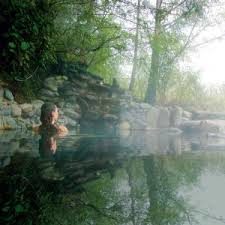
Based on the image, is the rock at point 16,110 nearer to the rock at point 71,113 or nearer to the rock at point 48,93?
the rock at point 48,93

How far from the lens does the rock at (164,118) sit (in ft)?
37.2

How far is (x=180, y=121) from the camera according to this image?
37.6 feet

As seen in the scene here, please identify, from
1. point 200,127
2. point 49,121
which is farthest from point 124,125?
point 49,121

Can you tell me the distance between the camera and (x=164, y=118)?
37.4 ft

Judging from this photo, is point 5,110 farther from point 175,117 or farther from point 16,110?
point 175,117

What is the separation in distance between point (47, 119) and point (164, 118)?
21.6 feet

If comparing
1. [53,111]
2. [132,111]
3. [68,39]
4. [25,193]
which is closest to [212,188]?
[25,193]

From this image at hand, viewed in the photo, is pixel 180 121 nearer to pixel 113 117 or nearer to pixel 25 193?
pixel 113 117

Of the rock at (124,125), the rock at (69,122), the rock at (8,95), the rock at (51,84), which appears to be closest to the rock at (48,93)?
the rock at (51,84)

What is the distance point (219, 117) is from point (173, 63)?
2.93 m

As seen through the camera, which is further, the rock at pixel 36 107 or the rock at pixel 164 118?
the rock at pixel 164 118

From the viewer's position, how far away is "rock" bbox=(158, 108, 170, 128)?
1134 cm

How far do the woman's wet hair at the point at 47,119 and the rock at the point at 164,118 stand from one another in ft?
21.2

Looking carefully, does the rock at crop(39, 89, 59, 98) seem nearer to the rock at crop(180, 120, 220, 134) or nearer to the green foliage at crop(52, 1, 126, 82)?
the green foliage at crop(52, 1, 126, 82)
